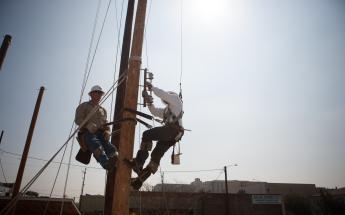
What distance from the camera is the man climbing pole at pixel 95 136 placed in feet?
11.9

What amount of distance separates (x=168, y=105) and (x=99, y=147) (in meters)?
1.21

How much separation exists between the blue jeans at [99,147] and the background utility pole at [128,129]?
1.35 ft

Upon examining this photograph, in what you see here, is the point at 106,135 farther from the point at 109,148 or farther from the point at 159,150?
the point at 159,150

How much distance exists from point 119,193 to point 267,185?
2295 inches

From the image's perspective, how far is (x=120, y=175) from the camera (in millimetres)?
3197

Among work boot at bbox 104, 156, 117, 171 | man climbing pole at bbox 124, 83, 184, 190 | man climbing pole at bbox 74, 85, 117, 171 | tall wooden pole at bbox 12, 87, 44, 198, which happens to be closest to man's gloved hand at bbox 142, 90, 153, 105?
man climbing pole at bbox 124, 83, 184, 190

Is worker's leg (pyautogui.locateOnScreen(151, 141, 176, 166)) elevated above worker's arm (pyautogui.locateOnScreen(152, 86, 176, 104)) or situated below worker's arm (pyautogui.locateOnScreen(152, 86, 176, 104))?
below

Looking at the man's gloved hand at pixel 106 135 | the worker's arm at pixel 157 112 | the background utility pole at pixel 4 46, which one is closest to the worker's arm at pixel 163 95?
the worker's arm at pixel 157 112

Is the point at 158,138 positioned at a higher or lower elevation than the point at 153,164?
higher

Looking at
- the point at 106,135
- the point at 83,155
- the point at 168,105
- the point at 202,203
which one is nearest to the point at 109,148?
the point at 106,135

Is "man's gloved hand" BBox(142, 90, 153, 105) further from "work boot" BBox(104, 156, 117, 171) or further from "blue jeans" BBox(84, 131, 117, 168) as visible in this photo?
"work boot" BBox(104, 156, 117, 171)

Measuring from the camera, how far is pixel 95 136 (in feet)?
12.7

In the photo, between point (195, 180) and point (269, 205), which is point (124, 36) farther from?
point (195, 180)

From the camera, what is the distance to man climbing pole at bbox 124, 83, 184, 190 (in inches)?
147
